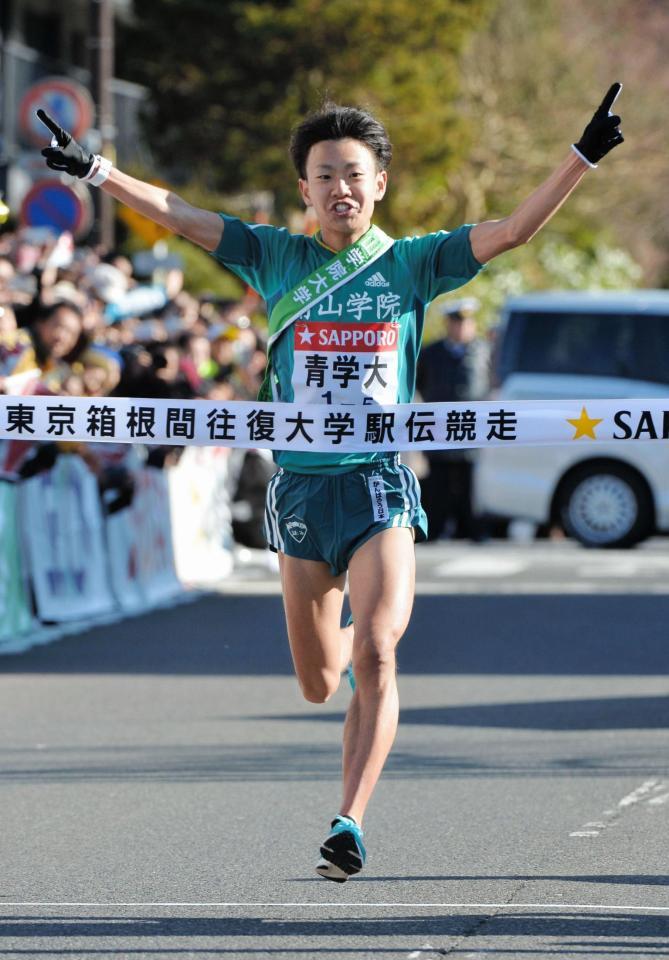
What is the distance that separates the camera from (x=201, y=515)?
684 inches

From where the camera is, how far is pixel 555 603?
15.6 meters

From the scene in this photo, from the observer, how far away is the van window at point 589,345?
2030 cm

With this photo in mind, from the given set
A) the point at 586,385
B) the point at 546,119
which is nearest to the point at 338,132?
the point at 586,385

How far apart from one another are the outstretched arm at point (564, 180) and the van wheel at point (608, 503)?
558 inches

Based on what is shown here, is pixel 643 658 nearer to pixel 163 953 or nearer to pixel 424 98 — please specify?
pixel 163 953

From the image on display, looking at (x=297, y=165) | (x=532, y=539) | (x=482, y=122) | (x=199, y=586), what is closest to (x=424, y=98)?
(x=482, y=122)

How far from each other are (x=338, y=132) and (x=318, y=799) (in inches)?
104

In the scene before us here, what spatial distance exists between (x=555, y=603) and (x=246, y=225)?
9.20 meters

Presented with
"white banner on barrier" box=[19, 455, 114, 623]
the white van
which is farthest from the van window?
"white banner on barrier" box=[19, 455, 114, 623]

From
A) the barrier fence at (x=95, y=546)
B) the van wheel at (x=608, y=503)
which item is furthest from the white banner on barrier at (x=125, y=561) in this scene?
the van wheel at (x=608, y=503)

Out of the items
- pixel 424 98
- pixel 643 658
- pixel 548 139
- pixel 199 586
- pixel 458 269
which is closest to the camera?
pixel 458 269

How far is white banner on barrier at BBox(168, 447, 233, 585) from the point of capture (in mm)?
16672

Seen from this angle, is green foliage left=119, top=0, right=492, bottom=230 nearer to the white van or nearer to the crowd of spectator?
the crowd of spectator

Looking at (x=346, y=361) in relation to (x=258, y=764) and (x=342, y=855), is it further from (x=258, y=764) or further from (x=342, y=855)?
(x=258, y=764)
